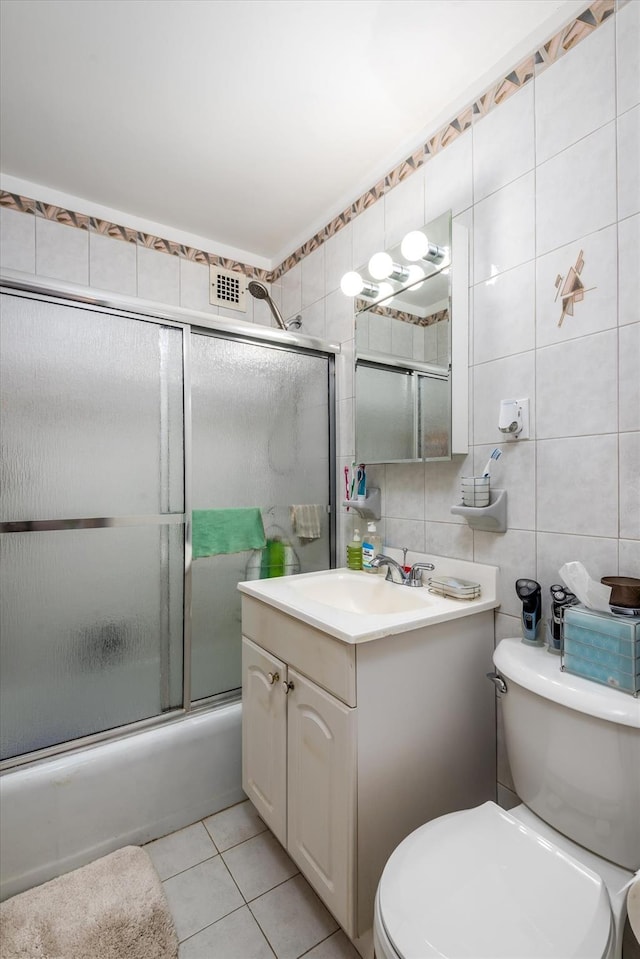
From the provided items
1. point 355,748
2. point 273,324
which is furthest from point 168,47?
point 355,748

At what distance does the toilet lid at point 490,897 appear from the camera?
0.69 meters

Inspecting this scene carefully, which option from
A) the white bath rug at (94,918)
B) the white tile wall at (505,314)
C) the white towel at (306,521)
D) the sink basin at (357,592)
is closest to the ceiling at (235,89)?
the white tile wall at (505,314)

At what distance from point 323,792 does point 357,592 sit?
2.03ft

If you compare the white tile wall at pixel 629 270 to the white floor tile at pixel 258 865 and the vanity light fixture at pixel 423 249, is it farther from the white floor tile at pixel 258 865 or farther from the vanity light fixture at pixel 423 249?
the white floor tile at pixel 258 865

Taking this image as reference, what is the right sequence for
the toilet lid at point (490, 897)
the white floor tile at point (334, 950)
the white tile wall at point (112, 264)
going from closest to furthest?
the toilet lid at point (490, 897) → the white floor tile at point (334, 950) → the white tile wall at point (112, 264)

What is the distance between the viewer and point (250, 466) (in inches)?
70.1

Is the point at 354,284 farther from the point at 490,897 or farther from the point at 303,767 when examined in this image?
the point at 490,897

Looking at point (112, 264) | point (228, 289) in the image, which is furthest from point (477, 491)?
point (112, 264)

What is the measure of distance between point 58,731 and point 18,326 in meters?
1.25

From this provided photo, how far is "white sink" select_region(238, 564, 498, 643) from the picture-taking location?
1087 millimetres

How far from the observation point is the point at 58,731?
4.65 ft

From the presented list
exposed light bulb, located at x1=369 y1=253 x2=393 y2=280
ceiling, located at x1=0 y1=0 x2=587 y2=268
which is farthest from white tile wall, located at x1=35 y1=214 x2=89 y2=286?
exposed light bulb, located at x1=369 y1=253 x2=393 y2=280

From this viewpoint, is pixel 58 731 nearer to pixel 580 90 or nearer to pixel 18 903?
pixel 18 903

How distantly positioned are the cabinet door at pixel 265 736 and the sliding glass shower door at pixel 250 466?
0.23 meters
